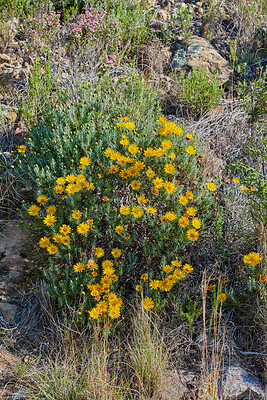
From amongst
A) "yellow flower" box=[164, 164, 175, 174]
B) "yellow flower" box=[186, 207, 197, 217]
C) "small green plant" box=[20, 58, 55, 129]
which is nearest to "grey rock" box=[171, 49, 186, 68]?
"small green plant" box=[20, 58, 55, 129]

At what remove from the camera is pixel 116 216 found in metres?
2.78

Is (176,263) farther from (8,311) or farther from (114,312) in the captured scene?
(8,311)

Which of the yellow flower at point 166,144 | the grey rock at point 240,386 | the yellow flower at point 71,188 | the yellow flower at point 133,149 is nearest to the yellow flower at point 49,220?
the yellow flower at point 71,188

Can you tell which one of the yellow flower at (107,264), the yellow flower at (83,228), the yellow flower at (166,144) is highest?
the yellow flower at (166,144)

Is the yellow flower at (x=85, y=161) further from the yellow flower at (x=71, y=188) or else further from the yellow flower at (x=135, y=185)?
the yellow flower at (x=135, y=185)

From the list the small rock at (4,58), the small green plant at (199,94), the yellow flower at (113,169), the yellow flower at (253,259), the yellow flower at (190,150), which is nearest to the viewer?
the yellow flower at (253,259)

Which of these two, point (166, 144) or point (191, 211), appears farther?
point (166, 144)

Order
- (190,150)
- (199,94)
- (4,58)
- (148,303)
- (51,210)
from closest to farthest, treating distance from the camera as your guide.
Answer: (148,303) → (51,210) → (190,150) → (199,94) → (4,58)

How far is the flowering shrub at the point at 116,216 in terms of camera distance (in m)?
2.65

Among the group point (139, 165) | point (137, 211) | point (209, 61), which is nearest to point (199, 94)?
point (209, 61)

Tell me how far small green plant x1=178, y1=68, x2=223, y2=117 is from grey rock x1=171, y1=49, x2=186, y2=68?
86 centimetres

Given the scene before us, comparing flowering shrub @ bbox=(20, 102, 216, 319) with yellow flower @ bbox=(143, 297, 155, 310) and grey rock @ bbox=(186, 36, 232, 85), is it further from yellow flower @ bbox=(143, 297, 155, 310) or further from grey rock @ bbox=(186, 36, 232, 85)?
grey rock @ bbox=(186, 36, 232, 85)

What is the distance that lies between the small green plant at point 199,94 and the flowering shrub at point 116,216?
124 cm

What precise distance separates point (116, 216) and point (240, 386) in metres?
1.48
